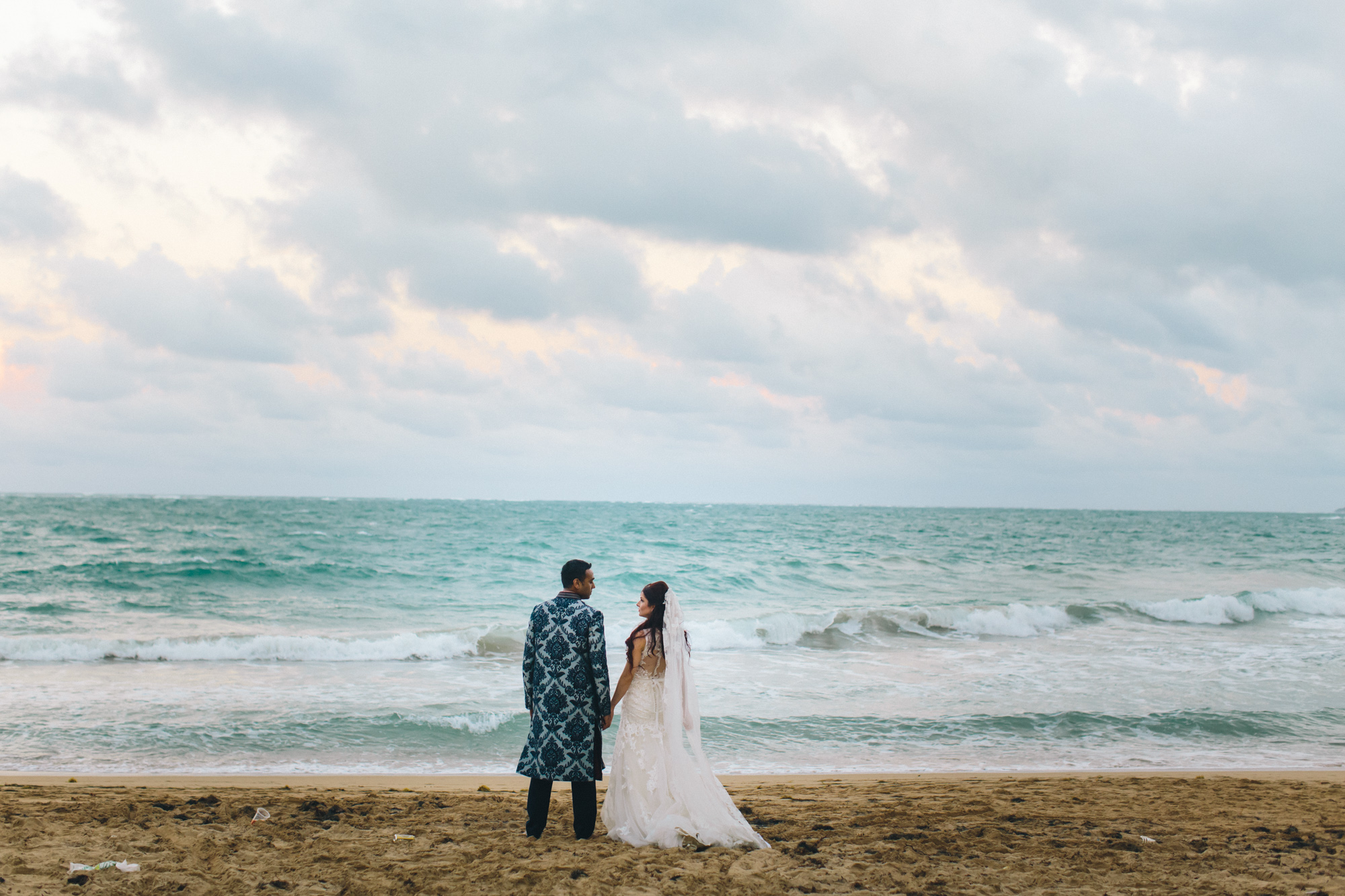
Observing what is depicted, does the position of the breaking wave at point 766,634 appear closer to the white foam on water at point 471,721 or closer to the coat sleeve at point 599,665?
the white foam on water at point 471,721

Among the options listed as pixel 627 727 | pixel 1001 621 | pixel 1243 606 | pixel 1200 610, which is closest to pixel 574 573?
pixel 627 727

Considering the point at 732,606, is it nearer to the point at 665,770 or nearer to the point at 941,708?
the point at 941,708

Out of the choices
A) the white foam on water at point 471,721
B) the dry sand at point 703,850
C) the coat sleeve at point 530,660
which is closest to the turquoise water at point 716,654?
the white foam on water at point 471,721

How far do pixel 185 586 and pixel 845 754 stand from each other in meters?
21.1

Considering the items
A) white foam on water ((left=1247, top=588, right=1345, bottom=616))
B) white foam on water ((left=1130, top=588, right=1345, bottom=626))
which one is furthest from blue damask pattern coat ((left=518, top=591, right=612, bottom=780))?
white foam on water ((left=1247, top=588, right=1345, bottom=616))

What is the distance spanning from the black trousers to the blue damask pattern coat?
0.63 ft

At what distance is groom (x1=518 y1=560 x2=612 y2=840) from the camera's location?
5.26 meters

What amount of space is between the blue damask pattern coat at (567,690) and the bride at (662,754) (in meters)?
0.24

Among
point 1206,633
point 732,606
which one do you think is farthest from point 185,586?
point 1206,633

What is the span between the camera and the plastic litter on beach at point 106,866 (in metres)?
4.84

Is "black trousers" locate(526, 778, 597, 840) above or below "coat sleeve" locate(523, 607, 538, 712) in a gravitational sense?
A: below

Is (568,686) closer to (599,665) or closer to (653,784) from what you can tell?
(599,665)

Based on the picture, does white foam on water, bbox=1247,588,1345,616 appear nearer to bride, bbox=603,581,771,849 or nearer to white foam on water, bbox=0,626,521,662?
white foam on water, bbox=0,626,521,662

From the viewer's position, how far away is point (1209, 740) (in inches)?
402
